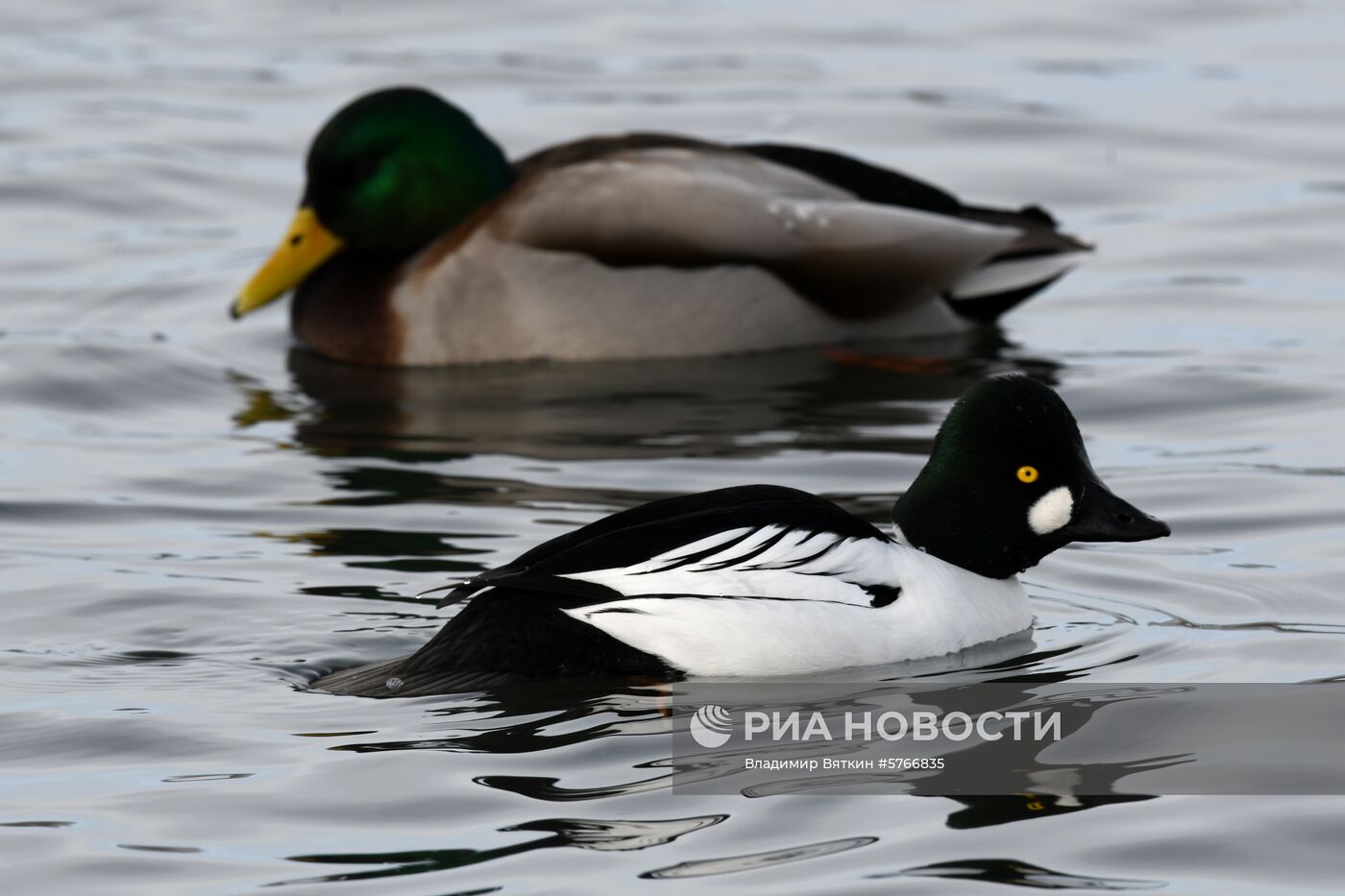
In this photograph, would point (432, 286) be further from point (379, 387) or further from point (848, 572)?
point (848, 572)

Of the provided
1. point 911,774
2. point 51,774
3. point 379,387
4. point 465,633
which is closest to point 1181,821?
point 911,774

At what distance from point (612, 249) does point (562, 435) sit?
1.36 meters

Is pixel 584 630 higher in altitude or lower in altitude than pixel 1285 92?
→ lower

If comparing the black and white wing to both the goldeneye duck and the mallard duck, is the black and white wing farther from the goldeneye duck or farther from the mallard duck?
the mallard duck

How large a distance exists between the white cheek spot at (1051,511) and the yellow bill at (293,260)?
5.07 meters

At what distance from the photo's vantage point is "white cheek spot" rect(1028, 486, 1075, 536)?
6543 mm

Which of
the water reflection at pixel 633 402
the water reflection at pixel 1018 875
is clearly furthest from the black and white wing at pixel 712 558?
the water reflection at pixel 633 402

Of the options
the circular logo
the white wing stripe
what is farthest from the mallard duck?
the circular logo

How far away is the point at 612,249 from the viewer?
1031 centimetres

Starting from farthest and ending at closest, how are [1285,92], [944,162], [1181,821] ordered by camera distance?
[1285,92] → [944,162] → [1181,821]

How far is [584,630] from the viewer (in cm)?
595

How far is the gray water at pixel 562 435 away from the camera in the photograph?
5105mm

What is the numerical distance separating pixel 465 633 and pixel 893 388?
4.37m

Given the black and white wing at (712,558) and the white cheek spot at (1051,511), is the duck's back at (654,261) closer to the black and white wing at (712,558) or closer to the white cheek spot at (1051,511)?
the white cheek spot at (1051,511)
